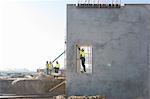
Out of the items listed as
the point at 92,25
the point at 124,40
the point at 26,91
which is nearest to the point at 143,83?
the point at 124,40

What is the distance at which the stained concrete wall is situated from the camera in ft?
63.9

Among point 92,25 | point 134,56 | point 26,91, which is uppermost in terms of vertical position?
point 92,25

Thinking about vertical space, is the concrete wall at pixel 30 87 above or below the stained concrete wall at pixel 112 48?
below

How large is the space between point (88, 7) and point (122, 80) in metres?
3.74

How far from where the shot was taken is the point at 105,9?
19.8 m

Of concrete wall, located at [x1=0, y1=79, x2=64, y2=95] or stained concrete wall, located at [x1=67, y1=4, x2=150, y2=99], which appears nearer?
stained concrete wall, located at [x1=67, y1=4, x2=150, y2=99]

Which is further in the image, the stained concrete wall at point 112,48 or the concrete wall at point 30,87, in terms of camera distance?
the concrete wall at point 30,87

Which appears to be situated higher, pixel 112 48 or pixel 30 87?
pixel 112 48

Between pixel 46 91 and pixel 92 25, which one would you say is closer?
pixel 92 25

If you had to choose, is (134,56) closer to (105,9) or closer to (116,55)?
(116,55)

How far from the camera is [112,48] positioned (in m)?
19.7

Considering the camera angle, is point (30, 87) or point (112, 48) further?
point (30, 87)

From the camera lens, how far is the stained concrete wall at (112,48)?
19469 millimetres

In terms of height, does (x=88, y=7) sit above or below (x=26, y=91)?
above
